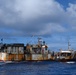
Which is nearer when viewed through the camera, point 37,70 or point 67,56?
point 37,70

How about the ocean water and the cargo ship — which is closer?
the ocean water

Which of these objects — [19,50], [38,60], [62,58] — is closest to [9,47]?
[19,50]

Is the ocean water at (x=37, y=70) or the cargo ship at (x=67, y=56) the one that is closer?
the ocean water at (x=37, y=70)

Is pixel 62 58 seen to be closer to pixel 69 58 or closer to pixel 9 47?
pixel 69 58

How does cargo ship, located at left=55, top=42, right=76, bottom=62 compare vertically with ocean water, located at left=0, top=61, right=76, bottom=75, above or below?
above

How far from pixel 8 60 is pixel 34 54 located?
14077 millimetres

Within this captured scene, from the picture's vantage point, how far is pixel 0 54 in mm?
180625

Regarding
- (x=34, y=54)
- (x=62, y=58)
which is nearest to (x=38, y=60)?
(x=34, y=54)

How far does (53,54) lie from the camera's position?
195750 millimetres

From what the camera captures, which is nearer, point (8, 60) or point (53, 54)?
point (8, 60)

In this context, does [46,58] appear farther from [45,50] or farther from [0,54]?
[0,54]

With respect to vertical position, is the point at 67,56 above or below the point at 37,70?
above

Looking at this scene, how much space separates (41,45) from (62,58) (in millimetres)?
13699

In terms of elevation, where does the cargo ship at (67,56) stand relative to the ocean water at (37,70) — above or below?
above
